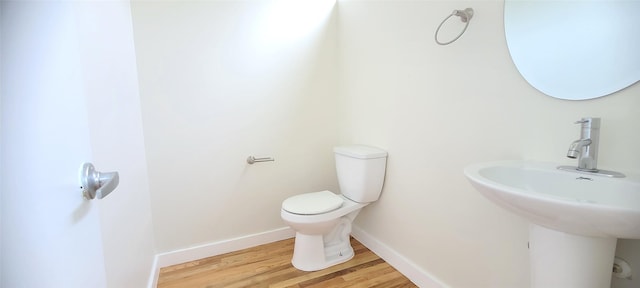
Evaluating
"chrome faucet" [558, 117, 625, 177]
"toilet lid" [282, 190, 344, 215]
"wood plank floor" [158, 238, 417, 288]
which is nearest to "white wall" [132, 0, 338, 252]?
"wood plank floor" [158, 238, 417, 288]

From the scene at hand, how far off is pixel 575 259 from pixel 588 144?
13.9 inches

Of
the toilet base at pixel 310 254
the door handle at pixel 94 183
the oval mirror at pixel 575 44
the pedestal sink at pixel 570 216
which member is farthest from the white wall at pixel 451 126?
the door handle at pixel 94 183

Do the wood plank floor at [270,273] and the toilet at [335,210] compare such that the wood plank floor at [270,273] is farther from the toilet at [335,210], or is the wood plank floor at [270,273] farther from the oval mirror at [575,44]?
the oval mirror at [575,44]

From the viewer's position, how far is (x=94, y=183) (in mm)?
571

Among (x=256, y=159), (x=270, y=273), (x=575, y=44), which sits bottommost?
(x=270, y=273)

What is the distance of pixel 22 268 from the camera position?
361mm

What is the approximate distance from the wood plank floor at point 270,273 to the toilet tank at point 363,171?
1.46 feet

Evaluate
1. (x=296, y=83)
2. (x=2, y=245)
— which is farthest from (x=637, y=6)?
(x=296, y=83)

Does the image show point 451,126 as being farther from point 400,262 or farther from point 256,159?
point 256,159

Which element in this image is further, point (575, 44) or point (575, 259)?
point (575, 44)

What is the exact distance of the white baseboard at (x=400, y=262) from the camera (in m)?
1.55

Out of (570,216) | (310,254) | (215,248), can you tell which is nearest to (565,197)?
(570,216)

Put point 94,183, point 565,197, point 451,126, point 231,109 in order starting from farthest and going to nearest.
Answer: point 231,109, point 451,126, point 565,197, point 94,183

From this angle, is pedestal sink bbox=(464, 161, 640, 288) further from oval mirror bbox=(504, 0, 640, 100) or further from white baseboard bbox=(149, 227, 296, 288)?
white baseboard bbox=(149, 227, 296, 288)
